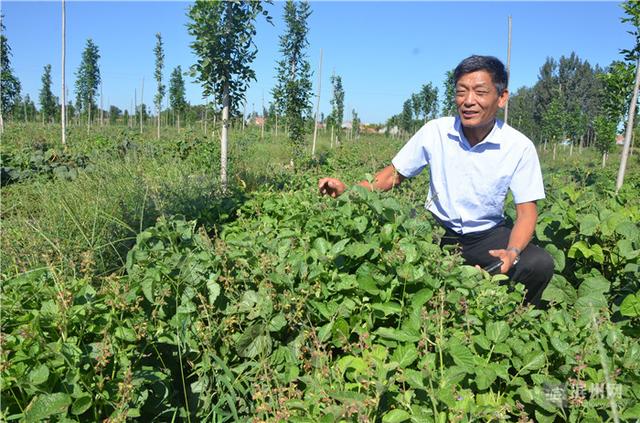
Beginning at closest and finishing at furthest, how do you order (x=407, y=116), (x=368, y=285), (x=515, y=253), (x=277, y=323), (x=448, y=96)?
(x=277, y=323) < (x=368, y=285) < (x=515, y=253) < (x=448, y=96) < (x=407, y=116)

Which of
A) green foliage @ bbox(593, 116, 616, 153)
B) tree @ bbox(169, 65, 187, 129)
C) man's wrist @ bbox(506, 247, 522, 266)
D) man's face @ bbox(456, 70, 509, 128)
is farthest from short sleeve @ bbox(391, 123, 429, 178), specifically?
tree @ bbox(169, 65, 187, 129)

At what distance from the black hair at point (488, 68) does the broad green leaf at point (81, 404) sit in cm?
243

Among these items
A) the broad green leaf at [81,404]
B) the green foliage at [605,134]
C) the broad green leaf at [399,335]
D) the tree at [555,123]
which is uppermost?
the tree at [555,123]

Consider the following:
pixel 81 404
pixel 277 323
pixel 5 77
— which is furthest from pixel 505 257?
pixel 5 77

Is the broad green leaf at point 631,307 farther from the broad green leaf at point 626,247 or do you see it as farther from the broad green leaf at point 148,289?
the broad green leaf at point 148,289

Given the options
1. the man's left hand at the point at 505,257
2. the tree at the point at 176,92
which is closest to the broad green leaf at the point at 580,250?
the man's left hand at the point at 505,257

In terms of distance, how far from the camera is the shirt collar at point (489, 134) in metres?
2.87

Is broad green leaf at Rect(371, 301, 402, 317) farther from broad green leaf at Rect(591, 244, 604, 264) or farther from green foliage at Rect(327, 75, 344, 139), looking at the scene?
green foliage at Rect(327, 75, 344, 139)

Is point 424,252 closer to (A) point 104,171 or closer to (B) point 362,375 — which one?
(B) point 362,375

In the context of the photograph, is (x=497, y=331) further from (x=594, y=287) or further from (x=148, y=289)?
(x=148, y=289)

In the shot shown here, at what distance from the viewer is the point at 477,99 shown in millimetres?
2676

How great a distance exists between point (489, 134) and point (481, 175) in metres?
0.26

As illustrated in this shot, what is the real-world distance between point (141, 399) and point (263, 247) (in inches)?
32.1

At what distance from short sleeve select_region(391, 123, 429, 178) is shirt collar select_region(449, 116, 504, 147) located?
19cm
